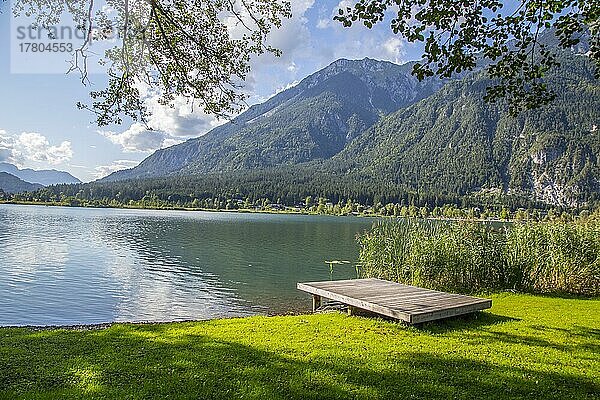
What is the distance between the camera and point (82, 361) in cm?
652

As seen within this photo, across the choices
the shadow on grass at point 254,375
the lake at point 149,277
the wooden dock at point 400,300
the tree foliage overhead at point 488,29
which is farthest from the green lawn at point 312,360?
the lake at point 149,277

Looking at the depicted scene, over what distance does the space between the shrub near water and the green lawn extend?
16.8 feet

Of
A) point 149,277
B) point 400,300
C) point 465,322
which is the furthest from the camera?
point 149,277

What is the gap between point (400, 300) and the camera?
33.4ft

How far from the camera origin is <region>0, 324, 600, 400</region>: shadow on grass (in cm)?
532

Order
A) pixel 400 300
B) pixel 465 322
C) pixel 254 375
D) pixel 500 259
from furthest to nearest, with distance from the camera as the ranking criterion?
pixel 500 259
pixel 400 300
pixel 465 322
pixel 254 375

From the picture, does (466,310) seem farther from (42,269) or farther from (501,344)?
(42,269)

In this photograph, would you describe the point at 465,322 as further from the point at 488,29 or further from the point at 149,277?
the point at 149,277

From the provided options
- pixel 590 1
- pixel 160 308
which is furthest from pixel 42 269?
pixel 590 1

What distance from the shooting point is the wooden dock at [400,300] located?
30.0 feet

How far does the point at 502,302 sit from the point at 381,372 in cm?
782

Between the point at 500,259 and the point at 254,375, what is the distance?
12.1 metres

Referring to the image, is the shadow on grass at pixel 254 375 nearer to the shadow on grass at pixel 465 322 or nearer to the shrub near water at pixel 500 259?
the shadow on grass at pixel 465 322

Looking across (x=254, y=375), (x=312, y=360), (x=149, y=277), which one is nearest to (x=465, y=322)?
(x=312, y=360)
